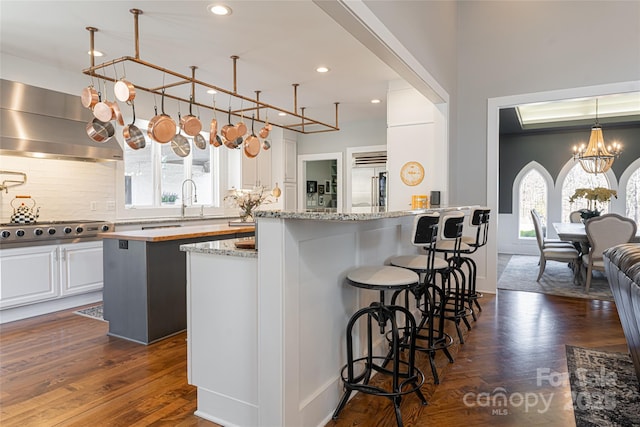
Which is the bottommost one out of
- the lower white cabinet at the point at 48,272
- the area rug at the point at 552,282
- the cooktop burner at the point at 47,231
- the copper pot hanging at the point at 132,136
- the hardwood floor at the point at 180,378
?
the hardwood floor at the point at 180,378

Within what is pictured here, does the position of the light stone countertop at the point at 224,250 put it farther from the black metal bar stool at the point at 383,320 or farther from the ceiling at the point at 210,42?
the ceiling at the point at 210,42

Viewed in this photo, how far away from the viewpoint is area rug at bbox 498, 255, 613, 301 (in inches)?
182

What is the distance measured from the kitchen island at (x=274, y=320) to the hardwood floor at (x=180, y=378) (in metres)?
0.22

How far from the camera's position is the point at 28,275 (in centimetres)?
368

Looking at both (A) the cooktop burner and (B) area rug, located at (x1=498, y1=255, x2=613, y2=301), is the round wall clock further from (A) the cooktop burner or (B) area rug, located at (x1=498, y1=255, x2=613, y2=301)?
(A) the cooktop burner

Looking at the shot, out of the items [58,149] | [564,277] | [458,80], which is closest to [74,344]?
[58,149]

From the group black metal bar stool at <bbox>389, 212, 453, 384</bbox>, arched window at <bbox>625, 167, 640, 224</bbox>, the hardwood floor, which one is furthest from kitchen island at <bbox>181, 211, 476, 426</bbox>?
arched window at <bbox>625, 167, 640, 224</bbox>

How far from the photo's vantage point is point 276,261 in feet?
5.55

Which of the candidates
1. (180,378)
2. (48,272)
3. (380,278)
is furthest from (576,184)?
(48,272)

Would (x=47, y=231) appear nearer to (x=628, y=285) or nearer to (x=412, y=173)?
(x=412, y=173)

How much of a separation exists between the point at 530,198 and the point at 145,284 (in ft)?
25.8

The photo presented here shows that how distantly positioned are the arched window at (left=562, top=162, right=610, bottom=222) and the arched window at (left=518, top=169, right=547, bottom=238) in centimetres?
36

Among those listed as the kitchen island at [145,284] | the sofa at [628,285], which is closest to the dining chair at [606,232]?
the sofa at [628,285]

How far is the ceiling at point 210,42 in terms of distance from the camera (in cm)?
296
